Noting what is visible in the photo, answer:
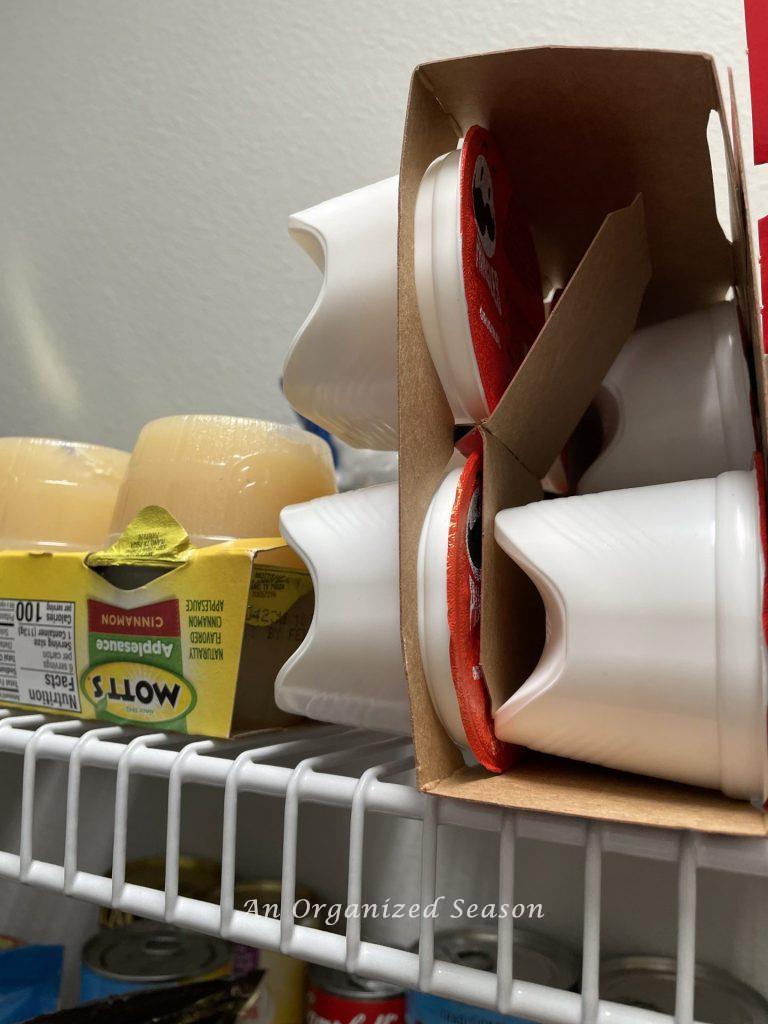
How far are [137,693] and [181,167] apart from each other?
2.12 feet

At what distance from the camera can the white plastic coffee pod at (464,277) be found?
1.34ft

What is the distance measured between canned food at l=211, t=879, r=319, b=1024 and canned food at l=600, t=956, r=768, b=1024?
0.22 metres

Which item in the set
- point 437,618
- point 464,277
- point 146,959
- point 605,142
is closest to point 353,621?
point 437,618

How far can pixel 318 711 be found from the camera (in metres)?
0.48

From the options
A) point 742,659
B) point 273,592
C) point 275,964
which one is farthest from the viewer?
point 275,964

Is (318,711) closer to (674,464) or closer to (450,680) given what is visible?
(450,680)

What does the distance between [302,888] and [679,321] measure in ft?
1.71

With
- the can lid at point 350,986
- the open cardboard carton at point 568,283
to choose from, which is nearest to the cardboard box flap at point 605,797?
the open cardboard carton at point 568,283

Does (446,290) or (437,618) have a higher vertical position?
(446,290)

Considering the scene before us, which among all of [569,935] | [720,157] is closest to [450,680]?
[569,935]

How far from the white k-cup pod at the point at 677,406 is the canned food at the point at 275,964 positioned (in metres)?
0.41

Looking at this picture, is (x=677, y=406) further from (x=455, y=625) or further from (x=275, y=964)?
(x=275, y=964)

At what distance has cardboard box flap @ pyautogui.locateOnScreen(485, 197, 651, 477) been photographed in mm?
398

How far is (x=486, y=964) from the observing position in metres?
0.59
